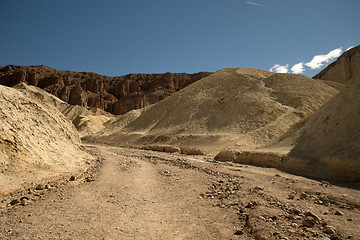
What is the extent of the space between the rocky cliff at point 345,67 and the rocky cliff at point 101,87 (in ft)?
188

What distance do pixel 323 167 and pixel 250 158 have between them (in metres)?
5.01

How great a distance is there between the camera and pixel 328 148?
10.5 meters

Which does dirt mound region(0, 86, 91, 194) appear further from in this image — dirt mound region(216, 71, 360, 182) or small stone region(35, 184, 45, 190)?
dirt mound region(216, 71, 360, 182)

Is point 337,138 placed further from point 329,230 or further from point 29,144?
point 29,144

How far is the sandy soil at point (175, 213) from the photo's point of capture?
361cm

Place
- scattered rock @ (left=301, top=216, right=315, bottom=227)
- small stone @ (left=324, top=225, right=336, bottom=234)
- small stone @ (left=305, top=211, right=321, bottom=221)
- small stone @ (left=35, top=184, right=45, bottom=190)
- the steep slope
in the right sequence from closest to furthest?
small stone @ (left=324, top=225, right=336, bottom=234), scattered rock @ (left=301, top=216, right=315, bottom=227), small stone @ (left=305, top=211, right=321, bottom=221), small stone @ (left=35, top=184, right=45, bottom=190), the steep slope

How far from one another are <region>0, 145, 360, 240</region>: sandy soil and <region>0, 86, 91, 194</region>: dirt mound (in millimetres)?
962

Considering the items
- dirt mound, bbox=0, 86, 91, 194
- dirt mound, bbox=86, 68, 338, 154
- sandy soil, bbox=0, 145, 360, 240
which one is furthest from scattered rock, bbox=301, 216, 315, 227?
dirt mound, bbox=86, 68, 338, 154

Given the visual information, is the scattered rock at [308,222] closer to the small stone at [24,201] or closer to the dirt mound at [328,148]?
the small stone at [24,201]

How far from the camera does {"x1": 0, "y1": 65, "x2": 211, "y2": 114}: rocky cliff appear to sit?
87625mm

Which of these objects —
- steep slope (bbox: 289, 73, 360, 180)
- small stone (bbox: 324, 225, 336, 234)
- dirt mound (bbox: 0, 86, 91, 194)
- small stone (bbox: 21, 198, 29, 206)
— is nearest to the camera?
small stone (bbox: 324, 225, 336, 234)

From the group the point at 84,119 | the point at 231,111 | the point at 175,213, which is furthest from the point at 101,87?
the point at 175,213

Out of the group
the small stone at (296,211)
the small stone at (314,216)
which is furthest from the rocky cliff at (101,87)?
the small stone at (314,216)

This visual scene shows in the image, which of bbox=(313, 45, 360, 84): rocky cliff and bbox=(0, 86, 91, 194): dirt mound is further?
bbox=(313, 45, 360, 84): rocky cliff
